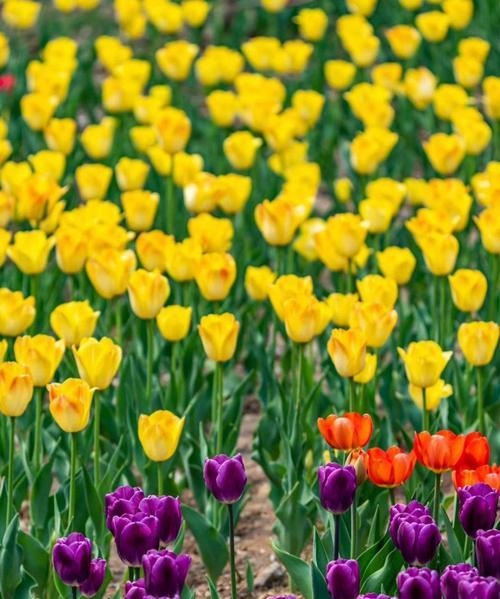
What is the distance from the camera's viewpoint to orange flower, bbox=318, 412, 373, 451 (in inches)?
109

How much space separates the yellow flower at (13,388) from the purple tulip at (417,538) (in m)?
0.95

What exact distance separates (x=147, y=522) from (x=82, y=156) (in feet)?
12.0

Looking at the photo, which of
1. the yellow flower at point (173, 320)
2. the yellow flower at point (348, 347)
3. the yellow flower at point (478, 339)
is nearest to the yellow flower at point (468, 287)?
the yellow flower at point (478, 339)

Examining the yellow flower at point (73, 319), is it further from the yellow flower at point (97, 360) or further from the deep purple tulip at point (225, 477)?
the deep purple tulip at point (225, 477)

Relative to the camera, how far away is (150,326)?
367 cm

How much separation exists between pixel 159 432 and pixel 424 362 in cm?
64

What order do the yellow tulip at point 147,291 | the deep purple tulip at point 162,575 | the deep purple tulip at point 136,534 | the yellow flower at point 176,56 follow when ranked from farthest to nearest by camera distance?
the yellow flower at point 176,56 → the yellow tulip at point 147,291 → the deep purple tulip at point 136,534 → the deep purple tulip at point 162,575

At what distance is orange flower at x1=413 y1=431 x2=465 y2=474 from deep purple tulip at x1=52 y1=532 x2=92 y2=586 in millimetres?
694

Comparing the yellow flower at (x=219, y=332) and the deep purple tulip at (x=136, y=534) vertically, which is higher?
the deep purple tulip at (x=136, y=534)

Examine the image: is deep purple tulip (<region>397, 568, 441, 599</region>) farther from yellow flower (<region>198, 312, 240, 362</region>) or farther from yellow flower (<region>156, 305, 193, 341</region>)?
yellow flower (<region>156, 305, 193, 341</region>)

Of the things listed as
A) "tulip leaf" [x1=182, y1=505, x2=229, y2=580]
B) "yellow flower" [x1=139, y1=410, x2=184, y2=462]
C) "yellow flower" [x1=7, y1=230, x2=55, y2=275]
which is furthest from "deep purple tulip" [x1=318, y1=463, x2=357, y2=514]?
"yellow flower" [x1=7, y1=230, x2=55, y2=275]

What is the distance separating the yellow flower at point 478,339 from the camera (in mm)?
3391

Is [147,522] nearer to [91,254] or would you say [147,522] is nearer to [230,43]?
[91,254]

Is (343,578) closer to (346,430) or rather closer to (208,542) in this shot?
(346,430)
